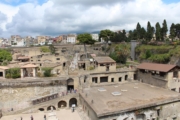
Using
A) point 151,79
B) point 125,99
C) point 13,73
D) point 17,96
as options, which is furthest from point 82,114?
point 13,73

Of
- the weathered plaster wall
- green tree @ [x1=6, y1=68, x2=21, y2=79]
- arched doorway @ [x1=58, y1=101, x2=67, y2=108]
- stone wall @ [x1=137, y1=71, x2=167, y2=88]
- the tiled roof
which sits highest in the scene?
the tiled roof

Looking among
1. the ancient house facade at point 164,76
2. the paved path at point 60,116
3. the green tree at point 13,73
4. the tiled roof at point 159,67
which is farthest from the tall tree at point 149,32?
the green tree at point 13,73

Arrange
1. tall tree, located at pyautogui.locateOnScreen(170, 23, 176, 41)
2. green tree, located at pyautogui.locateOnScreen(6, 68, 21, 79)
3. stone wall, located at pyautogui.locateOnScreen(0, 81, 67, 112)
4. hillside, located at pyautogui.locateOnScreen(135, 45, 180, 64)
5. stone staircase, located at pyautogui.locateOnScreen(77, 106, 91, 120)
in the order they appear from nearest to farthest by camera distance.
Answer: stone staircase, located at pyautogui.locateOnScreen(77, 106, 91, 120) < stone wall, located at pyautogui.locateOnScreen(0, 81, 67, 112) < green tree, located at pyautogui.locateOnScreen(6, 68, 21, 79) < hillside, located at pyautogui.locateOnScreen(135, 45, 180, 64) < tall tree, located at pyautogui.locateOnScreen(170, 23, 176, 41)

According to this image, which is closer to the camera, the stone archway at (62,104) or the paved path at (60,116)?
the paved path at (60,116)

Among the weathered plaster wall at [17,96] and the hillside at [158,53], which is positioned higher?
the hillside at [158,53]

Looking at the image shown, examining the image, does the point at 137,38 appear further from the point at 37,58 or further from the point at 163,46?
the point at 37,58

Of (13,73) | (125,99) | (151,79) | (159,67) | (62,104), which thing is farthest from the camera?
A: (13,73)

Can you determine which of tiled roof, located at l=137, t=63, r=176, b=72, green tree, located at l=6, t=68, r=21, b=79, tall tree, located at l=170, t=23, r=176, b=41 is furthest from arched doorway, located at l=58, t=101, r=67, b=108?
tall tree, located at l=170, t=23, r=176, b=41

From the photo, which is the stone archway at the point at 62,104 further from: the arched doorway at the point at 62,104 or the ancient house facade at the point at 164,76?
the ancient house facade at the point at 164,76

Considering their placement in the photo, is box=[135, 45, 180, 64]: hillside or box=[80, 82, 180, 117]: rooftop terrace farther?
box=[135, 45, 180, 64]: hillside

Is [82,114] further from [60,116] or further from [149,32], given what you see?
[149,32]

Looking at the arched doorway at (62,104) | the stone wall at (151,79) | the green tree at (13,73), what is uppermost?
the green tree at (13,73)

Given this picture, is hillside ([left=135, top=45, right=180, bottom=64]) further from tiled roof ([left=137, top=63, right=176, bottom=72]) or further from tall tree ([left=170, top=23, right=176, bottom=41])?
tiled roof ([left=137, top=63, right=176, bottom=72])

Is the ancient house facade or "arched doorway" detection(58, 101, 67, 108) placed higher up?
the ancient house facade
